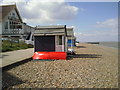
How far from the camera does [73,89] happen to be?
504 centimetres

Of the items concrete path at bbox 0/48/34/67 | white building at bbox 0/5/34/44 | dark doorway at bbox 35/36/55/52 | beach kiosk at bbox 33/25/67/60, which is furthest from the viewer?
white building at bbox 0/5/34/44

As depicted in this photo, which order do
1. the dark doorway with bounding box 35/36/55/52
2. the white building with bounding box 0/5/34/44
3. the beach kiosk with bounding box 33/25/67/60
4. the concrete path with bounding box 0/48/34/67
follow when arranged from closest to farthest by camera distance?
the concrete path with bounding box 0/48/34/67 < the beach kiosk with bounding box 33/25/67/60 < the dark doorway with bounding box 35/36/55/52 < the white building with bounding box 0/5/34/44

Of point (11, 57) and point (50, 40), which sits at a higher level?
point (50, 40)

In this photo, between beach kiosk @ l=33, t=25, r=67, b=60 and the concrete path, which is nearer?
the concrete path

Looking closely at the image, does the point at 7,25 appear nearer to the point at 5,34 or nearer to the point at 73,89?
the point at 5,34

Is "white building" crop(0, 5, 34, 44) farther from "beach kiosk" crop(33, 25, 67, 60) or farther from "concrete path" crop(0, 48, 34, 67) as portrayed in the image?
"concrete path" crop(0, 48, 34, 67)

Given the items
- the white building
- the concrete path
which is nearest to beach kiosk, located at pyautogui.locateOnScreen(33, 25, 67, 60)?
the concrete path

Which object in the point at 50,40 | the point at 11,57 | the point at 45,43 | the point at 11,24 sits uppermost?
the point at 11,24

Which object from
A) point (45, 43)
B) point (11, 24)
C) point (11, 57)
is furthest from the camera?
point (11, 24)

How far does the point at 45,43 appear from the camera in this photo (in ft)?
45.5

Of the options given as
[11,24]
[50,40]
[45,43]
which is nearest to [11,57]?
[45,43]

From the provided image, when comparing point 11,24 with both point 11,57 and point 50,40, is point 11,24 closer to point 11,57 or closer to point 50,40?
point 50,40

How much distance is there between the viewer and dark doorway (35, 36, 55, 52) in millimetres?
13867

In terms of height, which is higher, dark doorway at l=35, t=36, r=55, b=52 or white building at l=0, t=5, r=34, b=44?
white building at l=0, t=5, r=34, b=44
